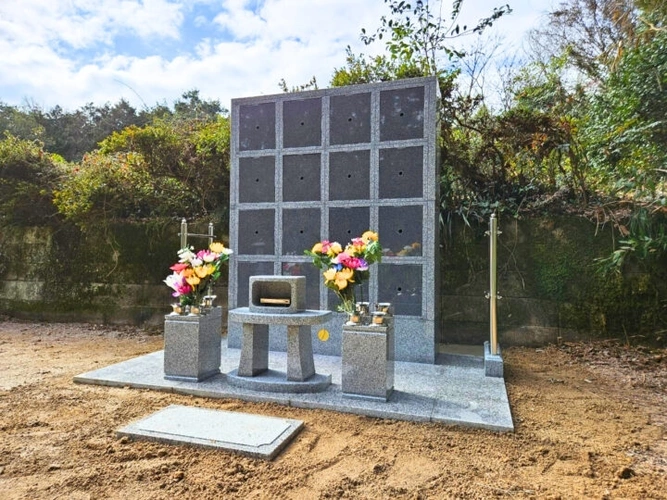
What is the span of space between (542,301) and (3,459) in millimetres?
4591

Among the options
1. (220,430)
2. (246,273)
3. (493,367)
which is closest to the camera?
(220,430)

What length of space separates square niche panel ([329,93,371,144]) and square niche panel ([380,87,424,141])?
0.15 m

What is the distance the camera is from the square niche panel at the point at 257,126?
4.30 meters

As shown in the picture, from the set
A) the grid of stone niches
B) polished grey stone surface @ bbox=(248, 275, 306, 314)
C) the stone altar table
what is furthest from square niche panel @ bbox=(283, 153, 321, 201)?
the stone altar table

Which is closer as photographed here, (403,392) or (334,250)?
(403,392)

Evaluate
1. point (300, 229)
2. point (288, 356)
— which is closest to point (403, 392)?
point (288, 356)

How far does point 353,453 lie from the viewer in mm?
1944

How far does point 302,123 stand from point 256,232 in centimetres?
124

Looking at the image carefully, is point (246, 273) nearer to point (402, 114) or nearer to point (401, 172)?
point (401, 172)

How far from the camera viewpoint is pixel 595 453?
77.7 inches

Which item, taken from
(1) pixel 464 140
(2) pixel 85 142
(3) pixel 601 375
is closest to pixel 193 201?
(1) pixel 464 140

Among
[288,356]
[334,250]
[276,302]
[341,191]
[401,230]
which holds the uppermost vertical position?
[341,191]

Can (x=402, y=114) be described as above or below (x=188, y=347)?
above

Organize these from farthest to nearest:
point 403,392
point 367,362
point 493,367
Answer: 1. point 493,367
2. point 403,392
3. point 367,362
